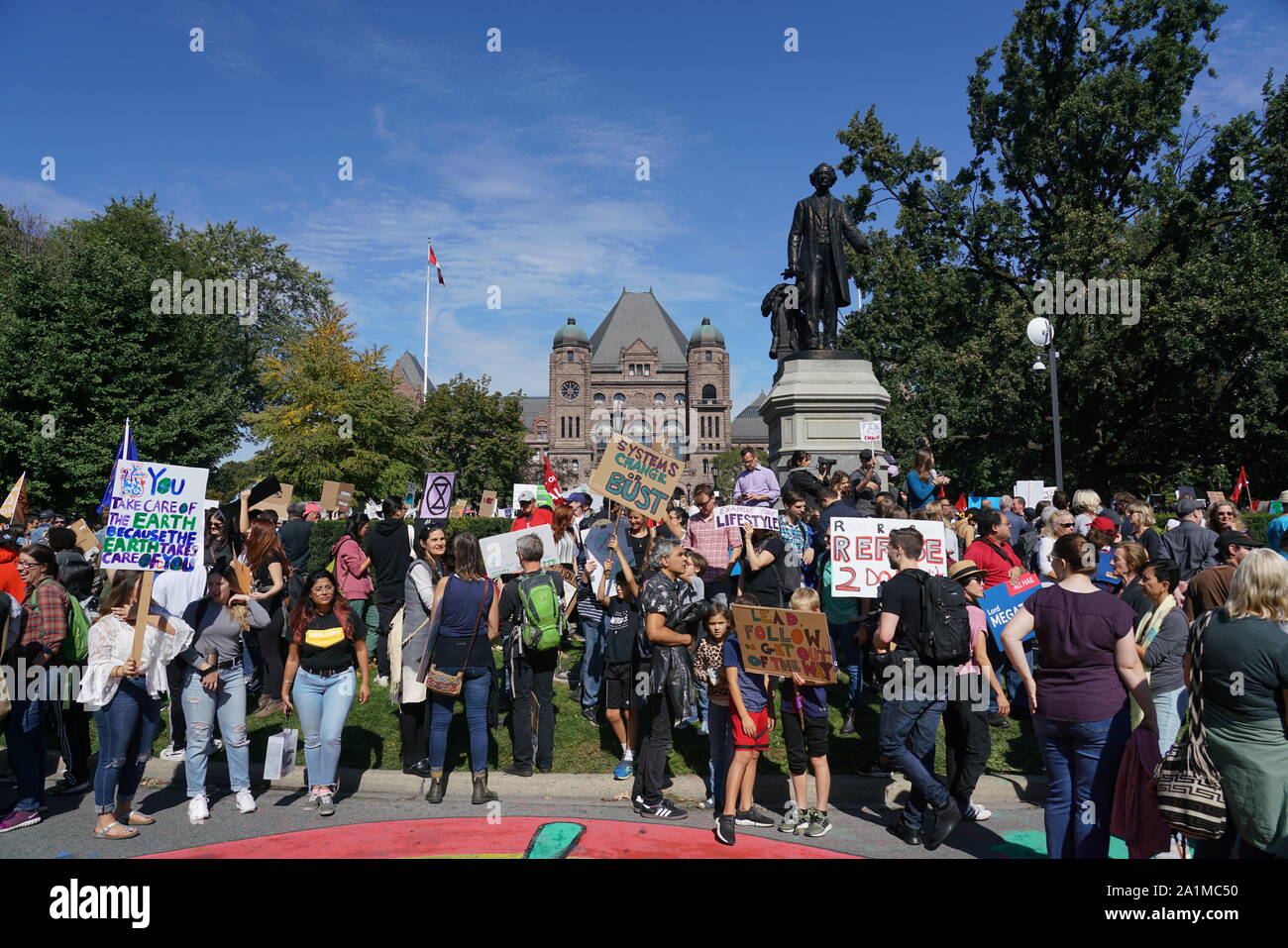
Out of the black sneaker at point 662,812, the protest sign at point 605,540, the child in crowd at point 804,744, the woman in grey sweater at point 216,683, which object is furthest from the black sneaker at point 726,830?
the woman in grey sweater at point 216,683

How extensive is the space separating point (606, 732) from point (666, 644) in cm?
256

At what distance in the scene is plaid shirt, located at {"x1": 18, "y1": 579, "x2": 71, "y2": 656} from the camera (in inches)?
251

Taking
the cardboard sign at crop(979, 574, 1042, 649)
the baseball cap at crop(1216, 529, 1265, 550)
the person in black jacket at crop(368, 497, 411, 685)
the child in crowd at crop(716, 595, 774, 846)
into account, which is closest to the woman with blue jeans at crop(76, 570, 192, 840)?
the person in black jacket at crop(368, 497, 411, 685)

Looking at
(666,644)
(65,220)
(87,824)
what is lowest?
(87,824)

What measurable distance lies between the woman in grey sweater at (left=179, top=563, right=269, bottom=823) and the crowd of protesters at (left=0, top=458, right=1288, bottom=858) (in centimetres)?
2

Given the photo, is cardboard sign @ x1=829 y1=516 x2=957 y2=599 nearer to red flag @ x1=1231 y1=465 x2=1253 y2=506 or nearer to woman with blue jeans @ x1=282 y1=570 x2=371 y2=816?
woman with blue jeans @ x1=282 y1=570 x2=371 y2=816

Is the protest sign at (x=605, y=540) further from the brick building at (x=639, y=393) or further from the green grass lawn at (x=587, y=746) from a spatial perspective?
the brick building at (x=639, y=393)

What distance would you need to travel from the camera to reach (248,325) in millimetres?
51156

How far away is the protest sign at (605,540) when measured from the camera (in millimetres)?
8211

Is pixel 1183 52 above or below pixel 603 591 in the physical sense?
above

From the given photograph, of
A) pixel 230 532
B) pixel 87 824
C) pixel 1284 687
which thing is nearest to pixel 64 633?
pixel 87 824
